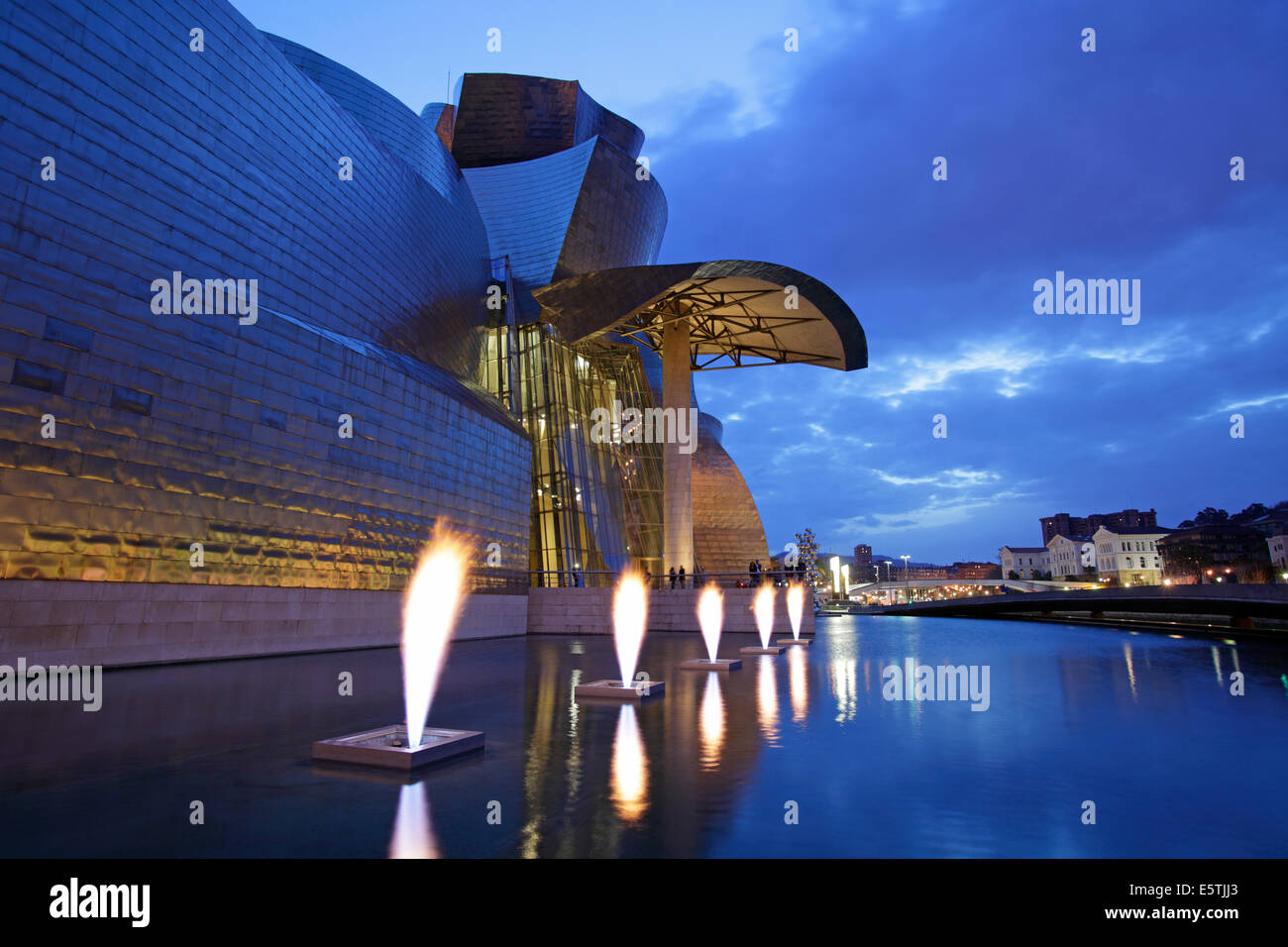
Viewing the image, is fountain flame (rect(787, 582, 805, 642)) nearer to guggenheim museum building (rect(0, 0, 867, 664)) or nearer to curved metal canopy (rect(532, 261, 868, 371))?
guggenheim museum building (rect(0, 0, 867, 664))

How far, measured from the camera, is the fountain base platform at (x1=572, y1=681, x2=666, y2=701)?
876 centimetres

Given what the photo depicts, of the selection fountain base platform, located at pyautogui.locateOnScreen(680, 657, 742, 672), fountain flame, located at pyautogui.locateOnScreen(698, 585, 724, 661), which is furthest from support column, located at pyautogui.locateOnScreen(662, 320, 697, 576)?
fountain base platform, located at pyautogui.locateOnScreen(680, 657, 742, 672)

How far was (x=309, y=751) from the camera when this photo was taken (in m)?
5.71

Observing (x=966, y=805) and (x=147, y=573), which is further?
(x=147, y=573)

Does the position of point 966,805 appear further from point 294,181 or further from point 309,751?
point 294,181

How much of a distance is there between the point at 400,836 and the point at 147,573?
12.2 meters

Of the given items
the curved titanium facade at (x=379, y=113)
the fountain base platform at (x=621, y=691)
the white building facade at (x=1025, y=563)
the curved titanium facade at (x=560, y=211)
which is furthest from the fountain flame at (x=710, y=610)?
the white building facade at (x=1025, y=563)

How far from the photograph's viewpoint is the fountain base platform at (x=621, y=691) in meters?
8.76

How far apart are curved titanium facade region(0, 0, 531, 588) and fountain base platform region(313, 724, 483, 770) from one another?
29.7 feet

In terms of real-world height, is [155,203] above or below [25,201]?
above

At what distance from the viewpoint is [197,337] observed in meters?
14.3

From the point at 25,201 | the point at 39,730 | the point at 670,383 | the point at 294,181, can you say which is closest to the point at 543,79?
the point at 670,383
